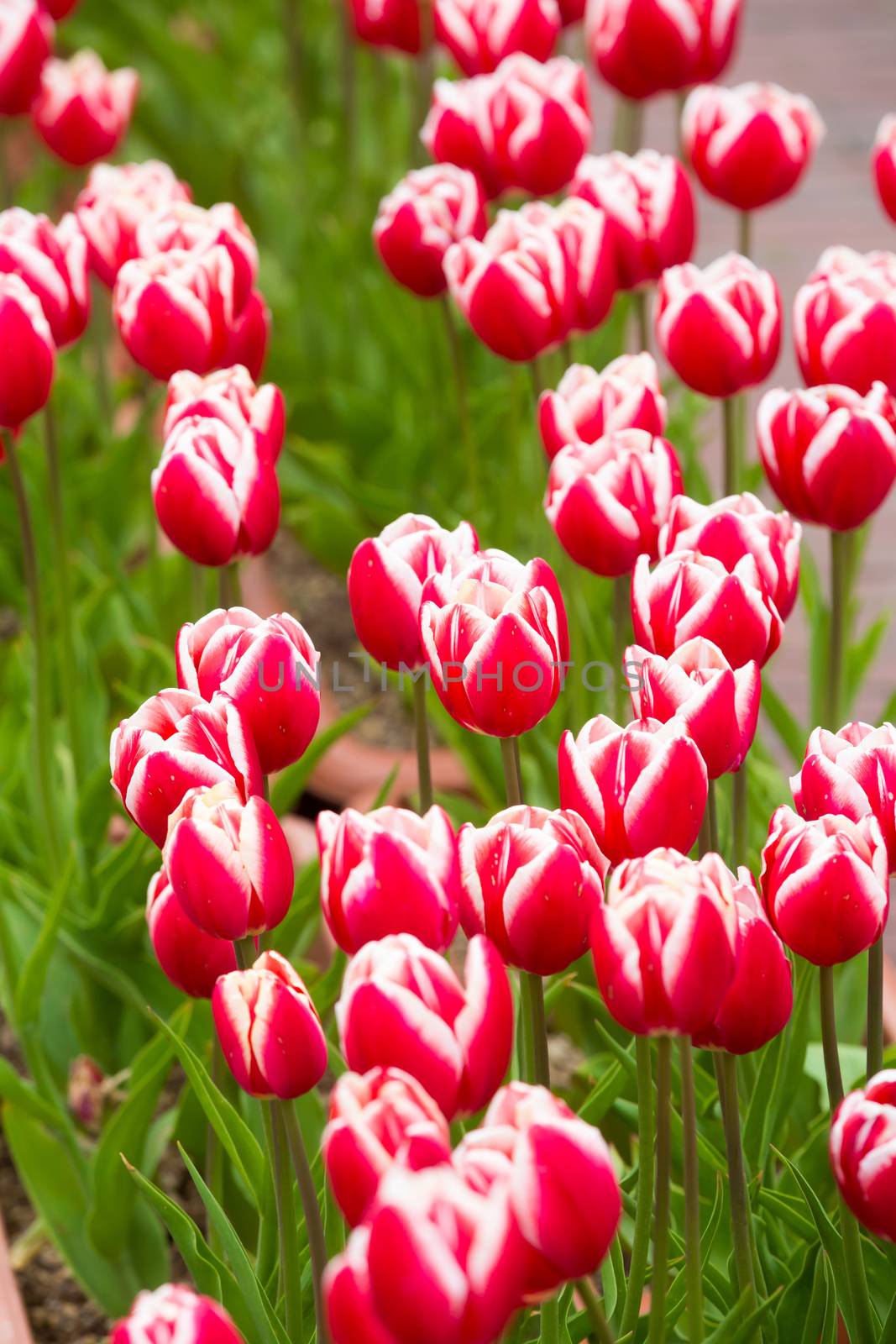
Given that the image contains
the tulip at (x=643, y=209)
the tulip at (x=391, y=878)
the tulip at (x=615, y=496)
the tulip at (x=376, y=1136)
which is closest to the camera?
the tulip at (x=376, y=1136)

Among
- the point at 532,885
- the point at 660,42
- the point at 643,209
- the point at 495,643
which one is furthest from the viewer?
the point at 660,42

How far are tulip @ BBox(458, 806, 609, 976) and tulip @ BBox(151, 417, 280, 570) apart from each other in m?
0.30

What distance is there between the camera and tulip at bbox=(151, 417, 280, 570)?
824 mm

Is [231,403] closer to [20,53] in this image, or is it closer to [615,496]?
[615,496]

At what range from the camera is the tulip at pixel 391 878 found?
1.80 feet

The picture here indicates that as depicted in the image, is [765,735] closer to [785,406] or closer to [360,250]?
[360,250]

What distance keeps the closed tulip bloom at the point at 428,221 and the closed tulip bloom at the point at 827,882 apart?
651 millimetres

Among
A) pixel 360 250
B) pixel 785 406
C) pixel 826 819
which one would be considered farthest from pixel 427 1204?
pixel 360 250

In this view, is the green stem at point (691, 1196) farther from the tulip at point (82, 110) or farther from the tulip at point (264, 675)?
the tulip at point (82, 110)

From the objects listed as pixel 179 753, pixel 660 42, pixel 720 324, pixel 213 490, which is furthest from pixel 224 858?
pixel 660 42

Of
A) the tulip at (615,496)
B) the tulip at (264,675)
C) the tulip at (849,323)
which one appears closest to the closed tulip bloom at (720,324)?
the tulip at (849,323)

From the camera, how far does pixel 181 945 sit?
2.16ft

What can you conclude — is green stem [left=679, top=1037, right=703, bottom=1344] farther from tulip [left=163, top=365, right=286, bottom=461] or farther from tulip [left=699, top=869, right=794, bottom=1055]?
tulip [left=163, top=365, right=286, bottom=461]

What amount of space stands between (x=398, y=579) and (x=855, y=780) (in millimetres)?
224
